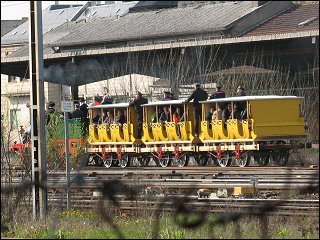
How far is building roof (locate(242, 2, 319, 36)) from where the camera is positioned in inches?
2133

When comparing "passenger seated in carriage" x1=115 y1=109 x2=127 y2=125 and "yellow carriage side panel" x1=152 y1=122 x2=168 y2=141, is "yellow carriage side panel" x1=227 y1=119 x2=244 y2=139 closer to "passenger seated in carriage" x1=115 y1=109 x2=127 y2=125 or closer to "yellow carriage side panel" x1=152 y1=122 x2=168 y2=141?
"yellow carriage side panel" x1=152 y1=122 x2=168 y2=141

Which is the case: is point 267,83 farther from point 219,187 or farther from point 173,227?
point 173,227

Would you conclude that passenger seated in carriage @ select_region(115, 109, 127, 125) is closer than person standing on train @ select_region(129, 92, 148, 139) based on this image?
No

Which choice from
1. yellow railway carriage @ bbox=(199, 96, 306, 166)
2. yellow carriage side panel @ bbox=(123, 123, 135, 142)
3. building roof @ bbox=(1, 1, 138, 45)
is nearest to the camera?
yellow railway carriage @ bbox=(199, 96, 306, 166)

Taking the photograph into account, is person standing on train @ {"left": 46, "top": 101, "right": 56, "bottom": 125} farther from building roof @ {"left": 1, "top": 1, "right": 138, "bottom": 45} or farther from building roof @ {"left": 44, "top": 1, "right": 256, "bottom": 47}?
building roof @ {"left": 1, "top": 1, "right": 138, "bottom": 45}

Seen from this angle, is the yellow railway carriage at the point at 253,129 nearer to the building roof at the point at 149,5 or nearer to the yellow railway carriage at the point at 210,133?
the yellow railway carriage at the point at 210,133

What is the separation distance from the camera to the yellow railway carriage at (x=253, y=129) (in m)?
31.0

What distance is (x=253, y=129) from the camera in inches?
1221

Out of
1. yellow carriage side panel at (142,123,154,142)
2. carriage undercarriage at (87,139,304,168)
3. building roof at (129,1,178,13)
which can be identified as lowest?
carriage undercarriage at (87,139,304,168)

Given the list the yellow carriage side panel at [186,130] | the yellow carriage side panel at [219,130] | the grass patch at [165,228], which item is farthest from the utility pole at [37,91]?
the yellow carriage side panel at [186,130]

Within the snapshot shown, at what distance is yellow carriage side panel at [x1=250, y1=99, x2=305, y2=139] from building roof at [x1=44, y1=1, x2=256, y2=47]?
29553mm

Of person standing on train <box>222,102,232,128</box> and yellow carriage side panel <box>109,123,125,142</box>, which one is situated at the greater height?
person standing on train <box>222,102,232,128</box>

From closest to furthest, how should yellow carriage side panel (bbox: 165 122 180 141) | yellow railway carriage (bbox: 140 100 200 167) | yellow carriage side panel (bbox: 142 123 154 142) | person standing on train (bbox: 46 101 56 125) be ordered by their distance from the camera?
person standing on train (bbox: 46 101 56 125)
yellow railway carriage (bbox: 140 100 200 167)
yellow carriage side panel (bbox: 165 122 180 141)
yellow carriage side panel (bbox: 142 123 154 142)

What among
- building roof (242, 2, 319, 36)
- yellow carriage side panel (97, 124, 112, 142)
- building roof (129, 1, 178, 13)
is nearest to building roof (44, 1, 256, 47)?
building roof (242, 2, 319, 36)
